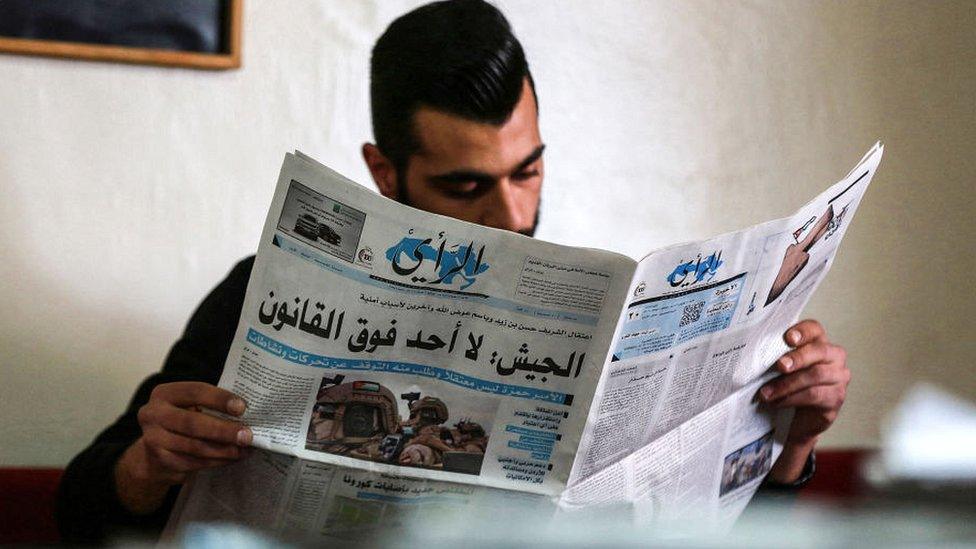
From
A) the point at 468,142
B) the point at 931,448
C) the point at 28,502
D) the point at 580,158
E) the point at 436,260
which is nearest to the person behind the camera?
the point at 931,448

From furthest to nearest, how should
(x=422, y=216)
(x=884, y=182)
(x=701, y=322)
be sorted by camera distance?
(x=884, y=182), (x=701, y=322), (x=422, y=216)

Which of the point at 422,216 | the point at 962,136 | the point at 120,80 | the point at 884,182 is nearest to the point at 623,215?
the point at 884,182

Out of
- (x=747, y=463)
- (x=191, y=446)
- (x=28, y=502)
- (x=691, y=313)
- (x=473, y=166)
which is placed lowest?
(x=28, y=502)

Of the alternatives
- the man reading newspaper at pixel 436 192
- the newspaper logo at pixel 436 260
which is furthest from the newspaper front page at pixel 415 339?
the man reading newspaper at pixel 436 192

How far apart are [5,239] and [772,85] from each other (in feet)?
3.79

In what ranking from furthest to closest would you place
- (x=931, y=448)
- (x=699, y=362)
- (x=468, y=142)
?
(x=468, y=142) < (x=699, y=362) < (x=931, y=448)

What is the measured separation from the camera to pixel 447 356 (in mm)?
748

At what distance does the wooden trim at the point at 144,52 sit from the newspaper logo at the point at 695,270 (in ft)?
2.36

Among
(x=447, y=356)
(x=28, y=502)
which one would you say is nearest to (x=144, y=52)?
(x=28, y=502)

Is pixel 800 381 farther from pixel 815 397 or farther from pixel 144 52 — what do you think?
pixel 144 52

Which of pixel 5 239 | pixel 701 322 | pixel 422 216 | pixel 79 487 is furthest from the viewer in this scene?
pixel 5 239

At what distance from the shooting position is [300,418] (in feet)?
2.45

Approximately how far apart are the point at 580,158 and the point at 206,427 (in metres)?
0.88

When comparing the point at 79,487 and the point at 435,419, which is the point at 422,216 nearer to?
the point at 435,419
